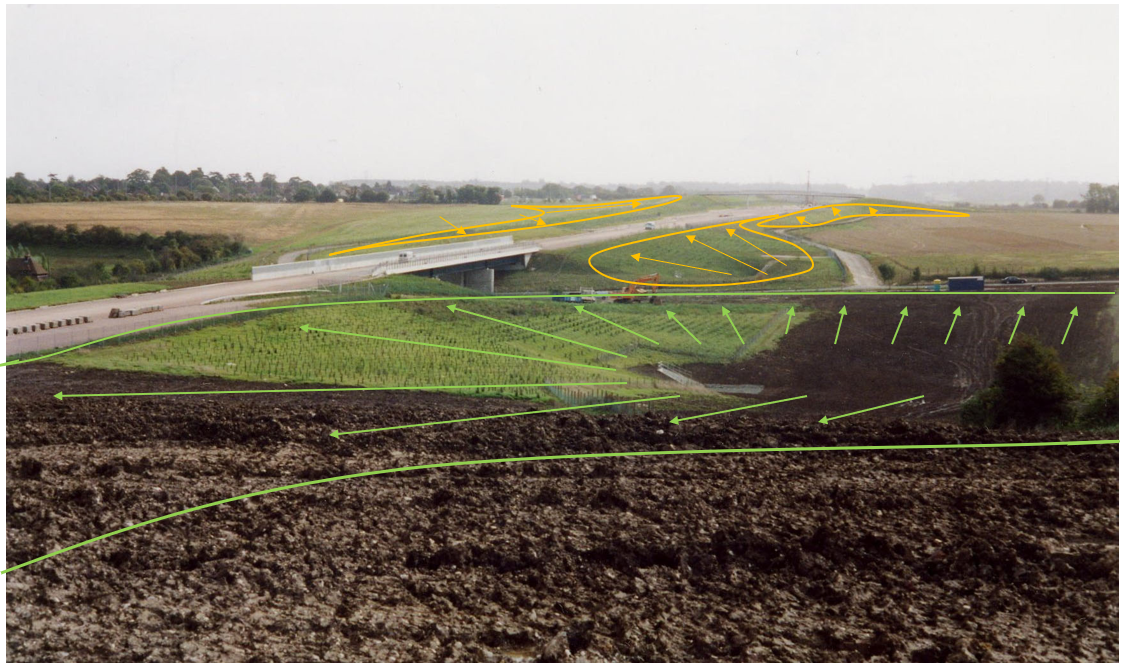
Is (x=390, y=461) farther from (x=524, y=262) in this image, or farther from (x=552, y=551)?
(x=524, y=262)

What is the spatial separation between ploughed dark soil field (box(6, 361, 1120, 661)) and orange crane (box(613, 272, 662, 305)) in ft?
38.4

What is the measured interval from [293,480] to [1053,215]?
27114 mm

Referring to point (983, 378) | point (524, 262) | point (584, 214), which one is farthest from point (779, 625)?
point (584, 214)

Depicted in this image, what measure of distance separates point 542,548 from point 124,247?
24978 mm

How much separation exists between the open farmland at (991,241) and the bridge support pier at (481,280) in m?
10.9

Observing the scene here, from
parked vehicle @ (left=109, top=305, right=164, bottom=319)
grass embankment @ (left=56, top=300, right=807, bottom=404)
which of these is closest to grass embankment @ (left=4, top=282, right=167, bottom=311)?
parked vehicle @ (left=109, top=305, right=164, bottom=319)

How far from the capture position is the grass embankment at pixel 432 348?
1496 centimetres

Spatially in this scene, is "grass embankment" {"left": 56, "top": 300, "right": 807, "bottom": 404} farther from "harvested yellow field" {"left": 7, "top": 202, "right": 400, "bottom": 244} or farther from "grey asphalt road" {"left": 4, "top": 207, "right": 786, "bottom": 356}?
"harvested yellow field" {"left": 7, "top": 202, "right": 400, "bottom": 244}

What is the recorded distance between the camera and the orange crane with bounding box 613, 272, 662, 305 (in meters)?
22.9
